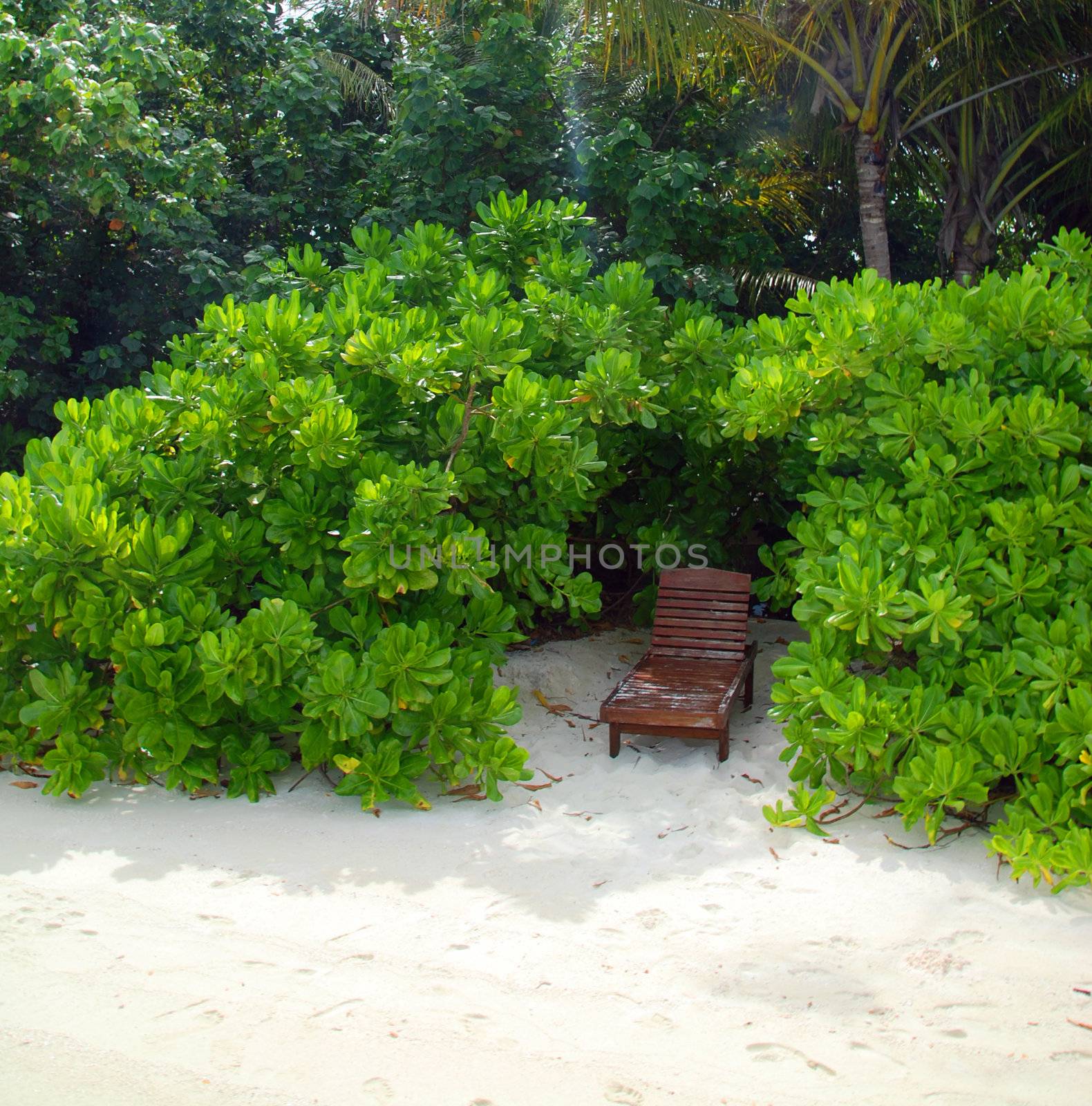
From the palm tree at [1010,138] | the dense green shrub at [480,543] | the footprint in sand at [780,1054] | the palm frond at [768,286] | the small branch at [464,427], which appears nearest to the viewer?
the footprint in sand at [780,1054]

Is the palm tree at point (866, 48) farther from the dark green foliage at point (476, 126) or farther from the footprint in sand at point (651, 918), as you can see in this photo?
the footprint in sand at point (651, 918)

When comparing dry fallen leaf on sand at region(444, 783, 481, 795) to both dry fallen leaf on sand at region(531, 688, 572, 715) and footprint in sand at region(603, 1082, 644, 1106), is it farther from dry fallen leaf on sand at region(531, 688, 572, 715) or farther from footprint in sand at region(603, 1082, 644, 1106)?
footprint in sand at region(603, 1082, 644, 1106)

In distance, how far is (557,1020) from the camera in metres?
3.10

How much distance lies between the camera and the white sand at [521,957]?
2.85m

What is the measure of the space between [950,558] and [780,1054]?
2.05m

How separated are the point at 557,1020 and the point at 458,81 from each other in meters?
6.56

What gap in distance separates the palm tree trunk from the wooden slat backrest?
3.83 metres

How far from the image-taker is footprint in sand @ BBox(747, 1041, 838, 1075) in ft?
9.44

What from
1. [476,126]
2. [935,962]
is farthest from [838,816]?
[476,126]

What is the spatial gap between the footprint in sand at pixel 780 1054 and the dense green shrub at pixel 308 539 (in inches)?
67.9

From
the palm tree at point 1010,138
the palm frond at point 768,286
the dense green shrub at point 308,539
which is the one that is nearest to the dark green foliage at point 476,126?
the palm frond at point 768,286

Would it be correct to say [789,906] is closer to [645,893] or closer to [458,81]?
[645,893]

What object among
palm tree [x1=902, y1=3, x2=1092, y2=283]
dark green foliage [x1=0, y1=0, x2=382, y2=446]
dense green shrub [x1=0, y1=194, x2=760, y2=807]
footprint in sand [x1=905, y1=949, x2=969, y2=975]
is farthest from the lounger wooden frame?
palm tree [x1=902, y1=3, x2=1092, y2=283]

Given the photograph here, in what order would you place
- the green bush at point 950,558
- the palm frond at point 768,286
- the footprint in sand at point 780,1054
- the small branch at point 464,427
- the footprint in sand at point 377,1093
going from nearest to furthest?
the footprint in sand at point 377,1093 < the footprint in sand at point 780,1054 < the green bush at point 950,558 < the small branch at point 464,427 < the palm frond at point 768,286
